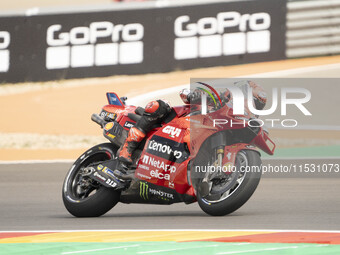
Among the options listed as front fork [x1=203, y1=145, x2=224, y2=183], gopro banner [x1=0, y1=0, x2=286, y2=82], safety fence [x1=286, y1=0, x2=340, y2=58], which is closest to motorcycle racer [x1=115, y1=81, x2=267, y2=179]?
front fork [x1=203, y1=145, x2=224, y2=183]

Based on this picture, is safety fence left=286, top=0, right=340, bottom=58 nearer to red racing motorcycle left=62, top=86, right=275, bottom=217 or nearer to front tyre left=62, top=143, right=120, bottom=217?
front tyre left=62, top=143, right=120, bottom=217

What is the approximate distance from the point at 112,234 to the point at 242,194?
45.3 inches

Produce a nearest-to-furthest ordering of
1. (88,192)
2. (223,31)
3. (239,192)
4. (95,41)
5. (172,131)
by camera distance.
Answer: (239,192), (172,131), (88,192), (223,31), (95,41)

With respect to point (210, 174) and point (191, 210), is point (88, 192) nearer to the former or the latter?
point (191, 210)

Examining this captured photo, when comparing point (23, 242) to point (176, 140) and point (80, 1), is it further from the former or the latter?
point (80, 1)

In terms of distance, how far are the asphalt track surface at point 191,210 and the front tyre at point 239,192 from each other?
4.0 inches

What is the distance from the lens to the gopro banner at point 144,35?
1744 centimetres

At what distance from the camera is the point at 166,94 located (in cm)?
1673

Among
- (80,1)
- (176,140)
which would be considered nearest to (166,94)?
(80,1)

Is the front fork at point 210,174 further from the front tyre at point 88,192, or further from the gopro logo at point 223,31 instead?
the gopro logo at point 223,31

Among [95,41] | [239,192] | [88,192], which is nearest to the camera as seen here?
[239,192]

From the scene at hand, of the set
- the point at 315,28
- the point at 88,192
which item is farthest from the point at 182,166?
the point at 315,28

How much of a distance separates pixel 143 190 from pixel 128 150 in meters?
0.39

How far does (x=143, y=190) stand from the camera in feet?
23.7
